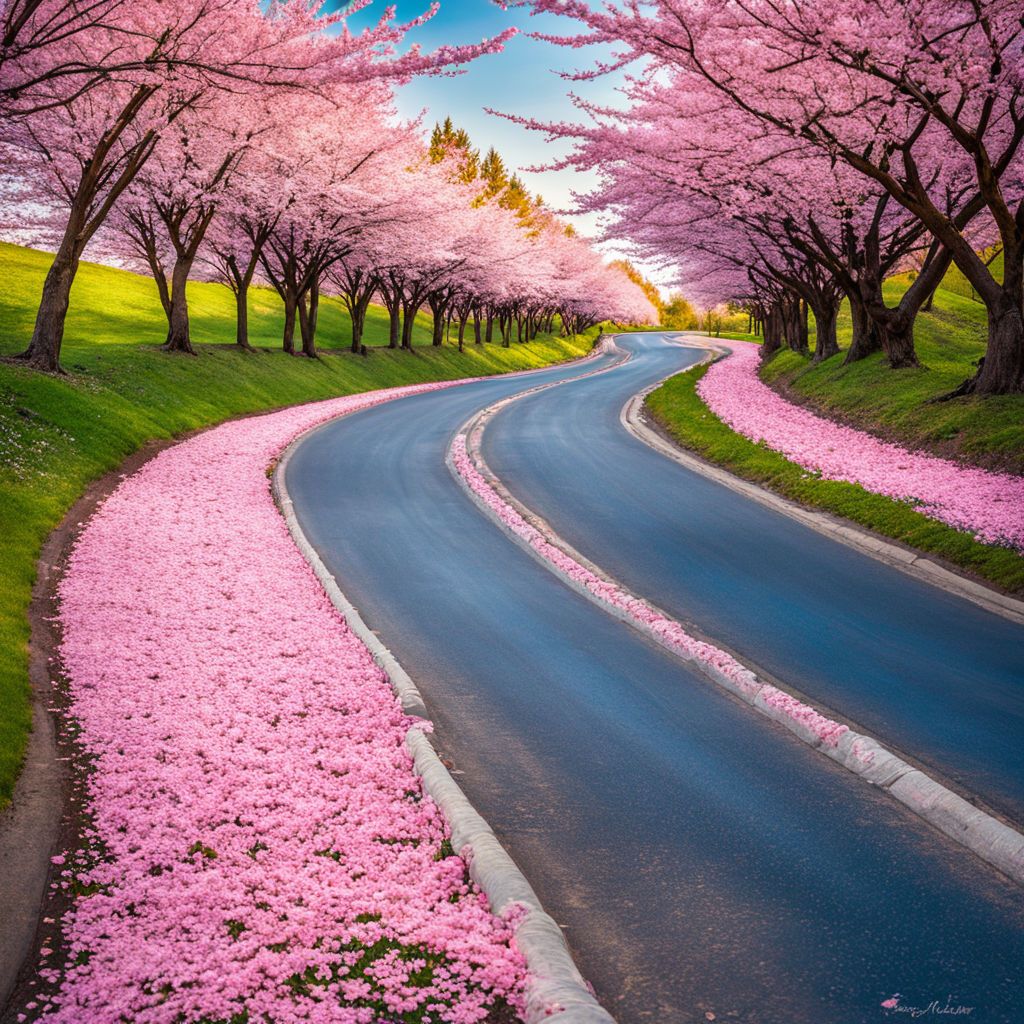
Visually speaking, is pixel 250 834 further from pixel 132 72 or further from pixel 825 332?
pixel 825 332

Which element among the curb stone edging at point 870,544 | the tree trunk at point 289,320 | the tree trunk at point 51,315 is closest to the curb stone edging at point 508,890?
the curb stone edging at point 870,544

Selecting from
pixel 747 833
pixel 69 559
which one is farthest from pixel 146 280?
pixel 747 833

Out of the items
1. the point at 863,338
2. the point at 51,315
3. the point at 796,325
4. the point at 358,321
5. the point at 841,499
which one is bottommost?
the point at 841,499

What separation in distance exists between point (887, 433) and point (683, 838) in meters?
19.0

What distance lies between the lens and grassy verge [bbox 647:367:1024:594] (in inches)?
466

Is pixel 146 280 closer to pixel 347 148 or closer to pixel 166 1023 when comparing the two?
pixel 347 148

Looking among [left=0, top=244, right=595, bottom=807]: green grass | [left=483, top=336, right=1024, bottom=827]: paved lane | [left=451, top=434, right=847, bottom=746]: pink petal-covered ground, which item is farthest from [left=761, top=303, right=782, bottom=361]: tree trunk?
[left=451, top=434, right=847, bottom=746]: pink petal-covered ground

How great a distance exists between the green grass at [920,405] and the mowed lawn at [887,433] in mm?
31

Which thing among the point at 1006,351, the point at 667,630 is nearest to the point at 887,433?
the point at 1006,351

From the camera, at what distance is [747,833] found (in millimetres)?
5855

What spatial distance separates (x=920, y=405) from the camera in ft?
73.3

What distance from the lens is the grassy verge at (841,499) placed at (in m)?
11.8

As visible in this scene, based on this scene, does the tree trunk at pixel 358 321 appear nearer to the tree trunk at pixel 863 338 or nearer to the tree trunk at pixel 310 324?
the tree trunk at pixel 310 324

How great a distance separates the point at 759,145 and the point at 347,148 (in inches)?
872
